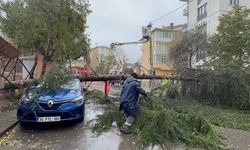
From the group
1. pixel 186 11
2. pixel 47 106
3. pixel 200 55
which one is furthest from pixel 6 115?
pixel 186 11

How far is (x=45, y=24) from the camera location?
16891 millimetres

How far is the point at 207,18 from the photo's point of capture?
146 ft

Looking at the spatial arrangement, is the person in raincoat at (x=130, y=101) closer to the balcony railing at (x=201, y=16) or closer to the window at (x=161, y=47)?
the balcony railing at (x=201, y=16)

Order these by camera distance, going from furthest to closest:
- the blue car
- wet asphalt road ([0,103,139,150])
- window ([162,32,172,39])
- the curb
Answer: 1. window ([162,32,172,39])
2. the blue car
3. the curb
4. wet asphalt road ([0,103,139,150])

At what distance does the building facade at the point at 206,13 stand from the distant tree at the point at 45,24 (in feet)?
73.0

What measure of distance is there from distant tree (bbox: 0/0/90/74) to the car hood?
7472 mm

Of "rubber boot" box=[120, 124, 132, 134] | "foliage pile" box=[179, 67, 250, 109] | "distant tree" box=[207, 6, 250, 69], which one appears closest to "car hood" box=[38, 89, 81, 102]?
"rubber boot" box=[120, 124, 132, 134]

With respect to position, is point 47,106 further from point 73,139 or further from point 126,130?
point 126,130

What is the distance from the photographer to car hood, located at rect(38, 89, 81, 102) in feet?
29.6

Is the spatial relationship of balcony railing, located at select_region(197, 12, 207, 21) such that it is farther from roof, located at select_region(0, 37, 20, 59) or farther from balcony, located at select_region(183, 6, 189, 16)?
roof, located at select_region(0, 37, 20, 59)

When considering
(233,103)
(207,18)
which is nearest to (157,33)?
(207,18)

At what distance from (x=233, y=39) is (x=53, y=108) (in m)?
16.8

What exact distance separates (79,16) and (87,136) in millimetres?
10882

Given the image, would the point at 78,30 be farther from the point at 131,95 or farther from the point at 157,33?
the point at 157,33
